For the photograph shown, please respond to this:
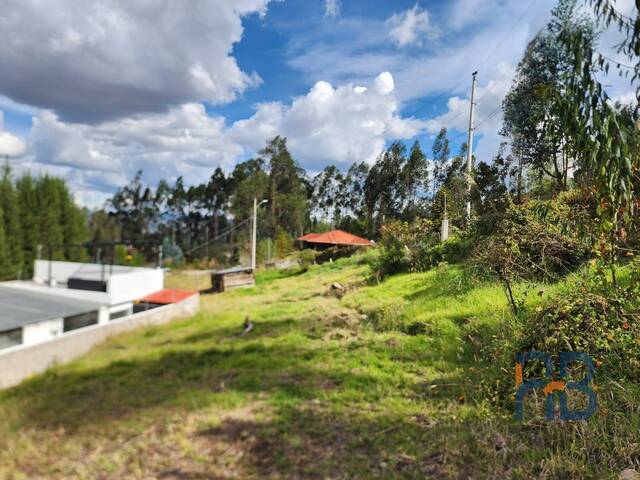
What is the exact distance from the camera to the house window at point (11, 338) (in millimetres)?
1222

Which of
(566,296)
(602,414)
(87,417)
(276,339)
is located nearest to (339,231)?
(276,339)

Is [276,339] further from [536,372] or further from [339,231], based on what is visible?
[339,231]

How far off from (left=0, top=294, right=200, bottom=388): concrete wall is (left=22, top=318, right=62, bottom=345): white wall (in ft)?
0.26

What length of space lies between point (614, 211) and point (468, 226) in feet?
6.04

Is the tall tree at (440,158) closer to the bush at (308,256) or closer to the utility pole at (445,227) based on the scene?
the utility pole at (445,227)

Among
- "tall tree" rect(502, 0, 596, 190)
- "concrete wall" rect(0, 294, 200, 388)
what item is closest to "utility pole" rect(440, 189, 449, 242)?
"tall tree" rect(502, 0, 596, 190)

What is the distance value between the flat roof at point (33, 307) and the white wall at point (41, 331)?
20 millimetres

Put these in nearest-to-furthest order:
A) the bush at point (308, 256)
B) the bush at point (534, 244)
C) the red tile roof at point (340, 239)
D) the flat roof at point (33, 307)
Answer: the flat roof at point (33, 307) → the bush at point (534, 244) → the red tile roof at point (340, 239) → the bush at point (308, 256)

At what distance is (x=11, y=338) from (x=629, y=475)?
2862 mm

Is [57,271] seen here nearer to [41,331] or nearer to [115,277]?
[115,277]

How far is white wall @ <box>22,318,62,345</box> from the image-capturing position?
4.26ft

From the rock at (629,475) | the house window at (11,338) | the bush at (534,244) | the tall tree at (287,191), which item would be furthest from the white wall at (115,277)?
the tall tree at (287,191)

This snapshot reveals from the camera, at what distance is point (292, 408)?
2158mm

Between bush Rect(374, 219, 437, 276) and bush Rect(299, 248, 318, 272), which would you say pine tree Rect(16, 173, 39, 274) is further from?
bush Rect(299, 248, 318, 272)
